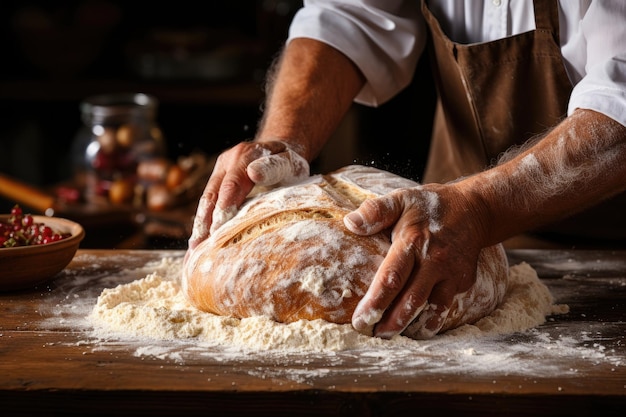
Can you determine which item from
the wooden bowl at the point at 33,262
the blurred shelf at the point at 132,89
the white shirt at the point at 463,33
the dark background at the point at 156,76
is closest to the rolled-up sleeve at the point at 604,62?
the white shirt at the point at 463,33

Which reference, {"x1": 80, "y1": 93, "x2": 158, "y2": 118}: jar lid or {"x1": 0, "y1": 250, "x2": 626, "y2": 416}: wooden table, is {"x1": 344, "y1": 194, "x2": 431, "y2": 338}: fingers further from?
{"x1": 80, "y1": 93, "x2": 158, "y2": 118}: jar lid

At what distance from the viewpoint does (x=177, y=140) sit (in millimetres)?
4734

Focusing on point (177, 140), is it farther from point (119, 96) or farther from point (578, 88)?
point (578, 88)

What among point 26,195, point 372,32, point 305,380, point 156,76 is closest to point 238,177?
point 305,380

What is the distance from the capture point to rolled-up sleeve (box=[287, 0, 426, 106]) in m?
2.15

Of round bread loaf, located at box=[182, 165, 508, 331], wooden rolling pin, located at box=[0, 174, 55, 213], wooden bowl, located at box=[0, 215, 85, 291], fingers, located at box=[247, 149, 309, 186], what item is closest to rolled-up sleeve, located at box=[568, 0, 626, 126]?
round bread loaf, located at box=[182, 165, 508, 331]

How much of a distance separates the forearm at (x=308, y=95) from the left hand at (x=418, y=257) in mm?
478

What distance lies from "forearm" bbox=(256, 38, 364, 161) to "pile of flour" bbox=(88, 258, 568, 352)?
0.46 m

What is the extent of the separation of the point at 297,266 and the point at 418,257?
20cm

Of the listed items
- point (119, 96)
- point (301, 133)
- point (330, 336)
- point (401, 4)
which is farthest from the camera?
point (119, 96)

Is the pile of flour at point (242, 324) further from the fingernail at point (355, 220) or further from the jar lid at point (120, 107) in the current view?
the jar lid at point (120, 107)

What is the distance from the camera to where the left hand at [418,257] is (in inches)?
54.3

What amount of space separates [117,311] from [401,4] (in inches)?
45.6

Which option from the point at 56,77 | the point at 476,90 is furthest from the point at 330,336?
the point at 56,77
